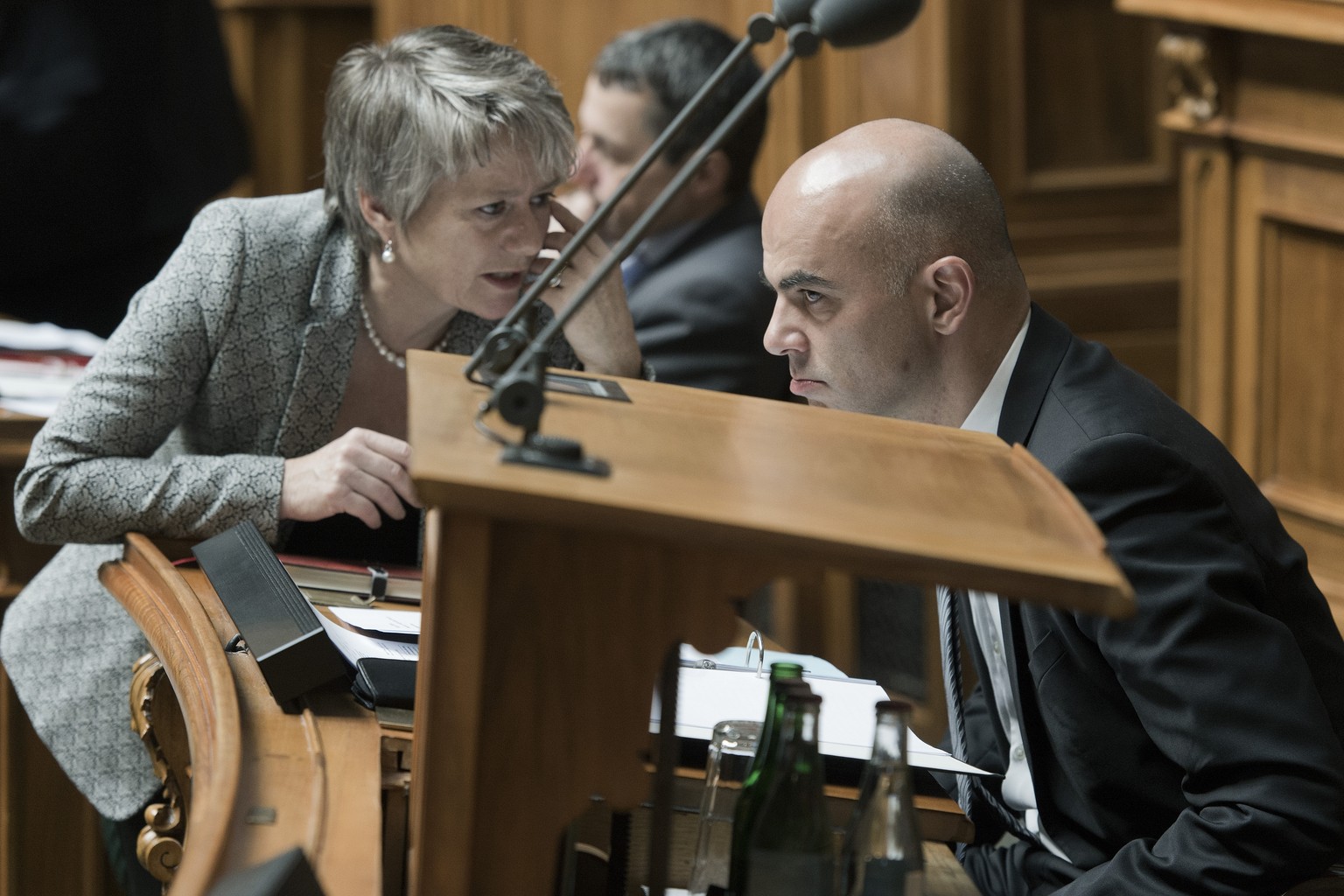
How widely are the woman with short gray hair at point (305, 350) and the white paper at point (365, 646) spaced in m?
0.23

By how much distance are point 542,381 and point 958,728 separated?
0.80 metres

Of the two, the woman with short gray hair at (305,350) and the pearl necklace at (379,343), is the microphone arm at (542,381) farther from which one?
the pearl necklace at (379,343)

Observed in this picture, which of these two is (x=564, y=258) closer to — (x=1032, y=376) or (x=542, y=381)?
(x=542, y=381)

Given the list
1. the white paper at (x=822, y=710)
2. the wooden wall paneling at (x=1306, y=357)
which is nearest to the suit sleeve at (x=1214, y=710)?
the white paper at (x=822, y=710)

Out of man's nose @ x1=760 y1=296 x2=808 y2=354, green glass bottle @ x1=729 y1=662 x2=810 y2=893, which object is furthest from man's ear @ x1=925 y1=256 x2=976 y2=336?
green glass bottle @ x1=729 y1=662 x2=810 y2=893

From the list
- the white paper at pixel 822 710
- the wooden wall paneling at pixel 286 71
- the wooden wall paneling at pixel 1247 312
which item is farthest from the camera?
the wooden wall paneling at pixel 286 71

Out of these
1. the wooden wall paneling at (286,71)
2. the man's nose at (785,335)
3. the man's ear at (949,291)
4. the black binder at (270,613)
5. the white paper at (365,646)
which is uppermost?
the wooden wall paneling at (286,71)

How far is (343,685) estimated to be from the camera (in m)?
1.30

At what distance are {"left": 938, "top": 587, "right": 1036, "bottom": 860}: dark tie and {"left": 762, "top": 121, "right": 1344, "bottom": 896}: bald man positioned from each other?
1 cm

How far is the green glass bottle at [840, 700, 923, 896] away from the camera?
3.17 ft

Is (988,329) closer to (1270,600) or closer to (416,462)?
(1270,600)

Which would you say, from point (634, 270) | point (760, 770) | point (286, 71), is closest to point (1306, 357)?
point (634, 270)

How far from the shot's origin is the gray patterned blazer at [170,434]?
1705mm

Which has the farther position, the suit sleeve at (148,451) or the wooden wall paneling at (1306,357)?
the wooden wall paneling at (1306,357)
